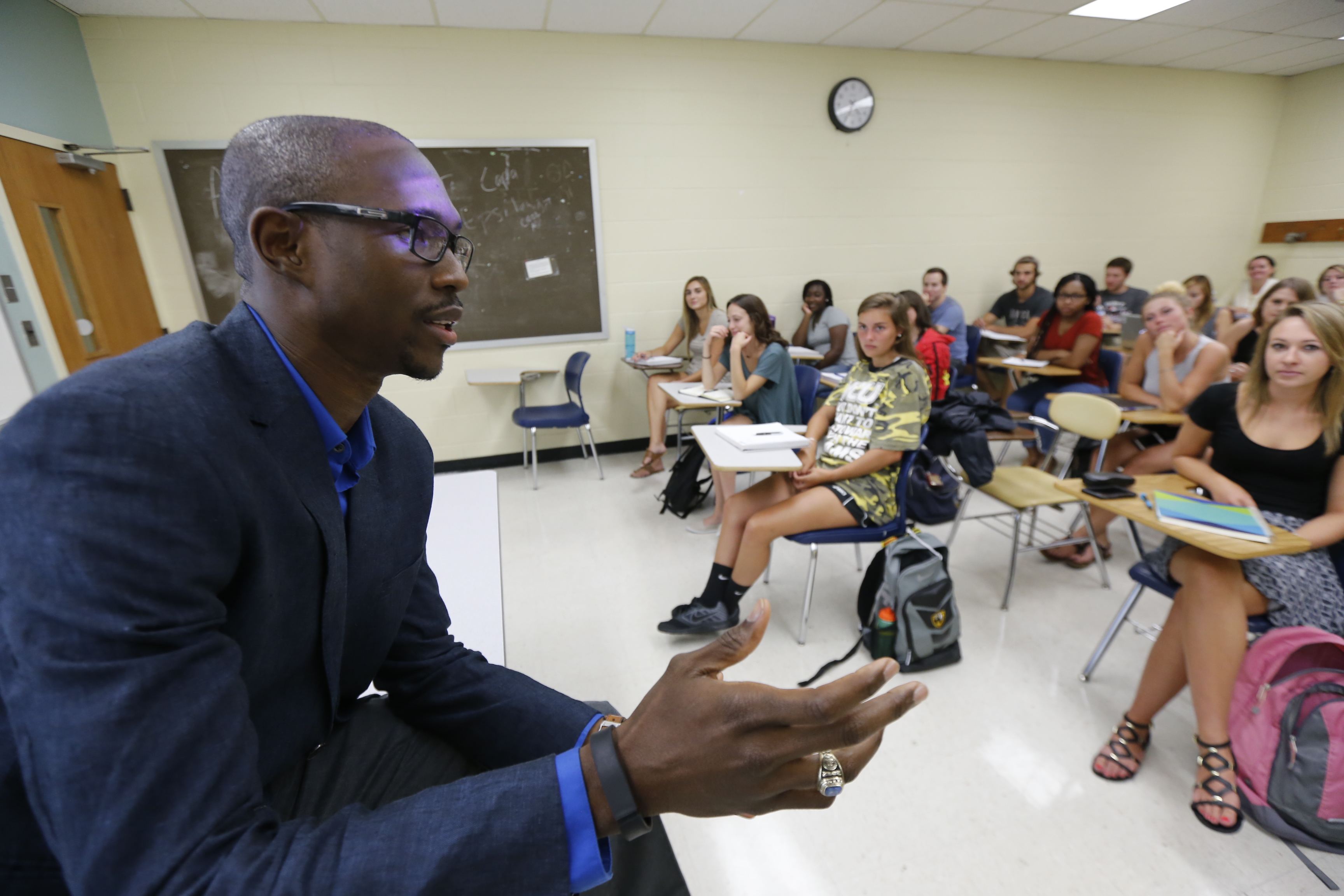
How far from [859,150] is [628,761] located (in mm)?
5294

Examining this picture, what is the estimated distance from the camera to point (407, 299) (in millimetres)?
718

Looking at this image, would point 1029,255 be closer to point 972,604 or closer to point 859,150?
point 859,150

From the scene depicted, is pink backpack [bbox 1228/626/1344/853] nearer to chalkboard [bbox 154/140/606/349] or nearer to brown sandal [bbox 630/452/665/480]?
brown sandal [bbox 630/452/665/480]

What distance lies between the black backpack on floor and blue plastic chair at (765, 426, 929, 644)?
4.37ft

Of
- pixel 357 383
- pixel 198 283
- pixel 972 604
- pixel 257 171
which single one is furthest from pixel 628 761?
pixel 198 283

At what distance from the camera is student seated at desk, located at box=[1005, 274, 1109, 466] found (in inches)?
158

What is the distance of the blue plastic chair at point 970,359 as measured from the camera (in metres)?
4.88

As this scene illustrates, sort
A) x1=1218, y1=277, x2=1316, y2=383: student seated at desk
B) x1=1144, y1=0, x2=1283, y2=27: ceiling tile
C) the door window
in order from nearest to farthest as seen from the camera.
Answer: the door window < x1=1218, y1=277, x2=1316, y2=383: student seated at desk < x1=1144, y1=0, x2=1283, y2=27: ceiling tile

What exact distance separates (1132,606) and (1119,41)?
5.05 meters

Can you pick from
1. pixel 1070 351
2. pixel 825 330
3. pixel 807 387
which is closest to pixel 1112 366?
pixel 1070 351

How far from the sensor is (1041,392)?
4125 millimetres

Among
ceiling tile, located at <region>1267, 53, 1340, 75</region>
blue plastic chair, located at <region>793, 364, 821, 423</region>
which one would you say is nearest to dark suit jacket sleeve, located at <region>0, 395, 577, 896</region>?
blue plastic chair, located at <region>793, 364, 821, 423</region>

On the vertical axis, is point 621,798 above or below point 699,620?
above

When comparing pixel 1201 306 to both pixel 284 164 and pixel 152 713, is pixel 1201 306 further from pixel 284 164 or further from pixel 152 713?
pixel 152 713
